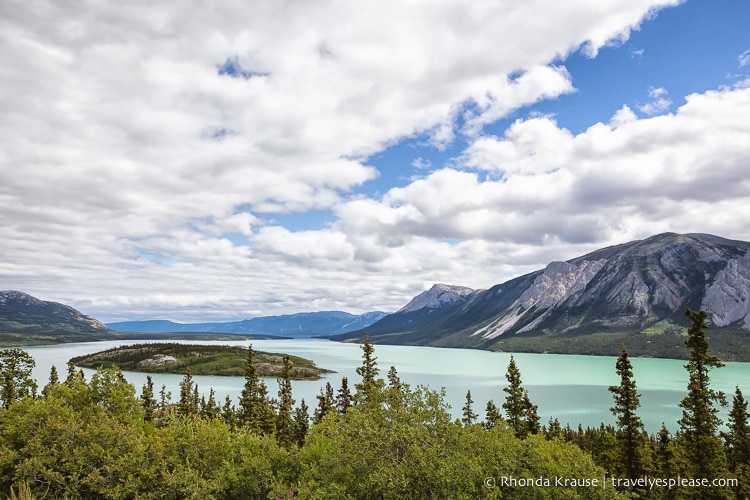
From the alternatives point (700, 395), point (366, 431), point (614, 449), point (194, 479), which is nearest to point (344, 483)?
point (366, 431)

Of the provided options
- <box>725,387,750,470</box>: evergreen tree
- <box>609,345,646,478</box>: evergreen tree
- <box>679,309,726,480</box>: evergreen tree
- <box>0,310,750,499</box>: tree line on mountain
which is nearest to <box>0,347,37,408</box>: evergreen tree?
<box>0,310,750,499</box>: tree line on mountain

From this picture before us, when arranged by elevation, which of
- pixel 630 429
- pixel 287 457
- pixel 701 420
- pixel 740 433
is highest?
pixel 287 457

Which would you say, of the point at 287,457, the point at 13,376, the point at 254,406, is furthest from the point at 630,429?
the point at 13,376

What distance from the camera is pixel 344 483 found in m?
22.4

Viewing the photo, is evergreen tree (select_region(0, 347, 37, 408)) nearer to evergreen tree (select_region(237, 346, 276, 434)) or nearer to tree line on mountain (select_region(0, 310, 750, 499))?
evergreen tree (select_region(237, 346, 276, 434))

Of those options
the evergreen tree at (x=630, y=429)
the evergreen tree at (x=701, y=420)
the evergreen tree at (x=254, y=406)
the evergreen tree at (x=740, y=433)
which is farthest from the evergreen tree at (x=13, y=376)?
the evergreen tree at (x=740, y=433)

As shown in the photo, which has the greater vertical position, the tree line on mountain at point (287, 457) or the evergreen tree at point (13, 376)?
the tree line on mountain at point (287, 457)

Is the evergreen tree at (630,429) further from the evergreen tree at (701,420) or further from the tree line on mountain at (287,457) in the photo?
the tree line on mountain at (287,457)

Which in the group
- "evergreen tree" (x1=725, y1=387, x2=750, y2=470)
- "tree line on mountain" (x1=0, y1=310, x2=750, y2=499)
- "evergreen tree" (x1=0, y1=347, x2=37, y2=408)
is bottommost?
"evergreen tree" (x1=725, y1=387, x2=750, y2=470)

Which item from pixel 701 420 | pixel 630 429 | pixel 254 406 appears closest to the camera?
pixel 701 420

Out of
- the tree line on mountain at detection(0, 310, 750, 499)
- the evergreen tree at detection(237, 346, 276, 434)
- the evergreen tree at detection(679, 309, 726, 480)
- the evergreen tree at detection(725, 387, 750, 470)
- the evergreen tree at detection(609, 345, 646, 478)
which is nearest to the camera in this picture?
the tree line on mountain at detection(0, 310, 750, 499)

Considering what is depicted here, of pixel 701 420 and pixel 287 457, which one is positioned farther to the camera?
pixel 701 420

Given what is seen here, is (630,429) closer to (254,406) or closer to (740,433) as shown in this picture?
(740,433)

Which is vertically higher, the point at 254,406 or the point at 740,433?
the point at 254,406
